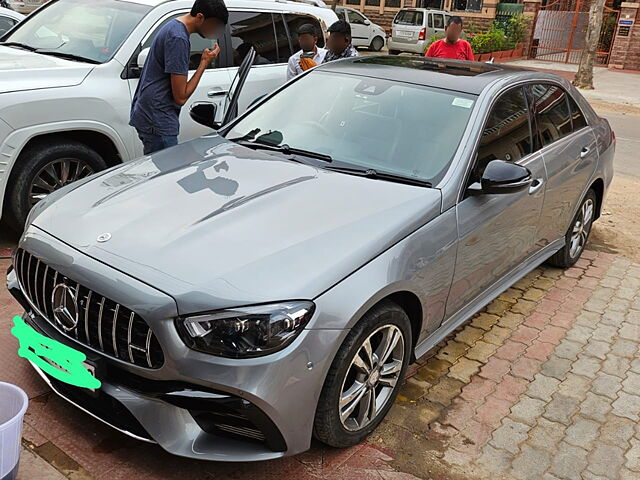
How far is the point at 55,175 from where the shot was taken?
195 inches

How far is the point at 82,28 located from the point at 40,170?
1.48 metres

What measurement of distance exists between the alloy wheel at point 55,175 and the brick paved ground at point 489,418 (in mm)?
1026

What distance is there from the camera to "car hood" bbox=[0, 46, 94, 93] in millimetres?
4655

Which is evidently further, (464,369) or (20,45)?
(20,45)

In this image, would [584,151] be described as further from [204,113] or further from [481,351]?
[204,113]

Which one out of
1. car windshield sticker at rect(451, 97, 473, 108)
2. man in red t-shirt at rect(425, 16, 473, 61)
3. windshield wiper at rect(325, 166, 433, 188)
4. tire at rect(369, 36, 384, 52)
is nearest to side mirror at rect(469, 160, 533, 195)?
windshield wiper at rect(325, 166, 433, 188)

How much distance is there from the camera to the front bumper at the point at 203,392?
2.45 m

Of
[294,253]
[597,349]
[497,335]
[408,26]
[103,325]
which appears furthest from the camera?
[408,26]

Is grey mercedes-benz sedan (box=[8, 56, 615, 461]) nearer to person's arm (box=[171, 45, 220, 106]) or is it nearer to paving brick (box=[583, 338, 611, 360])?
person's arm (box=[171, 45, 220, 106])

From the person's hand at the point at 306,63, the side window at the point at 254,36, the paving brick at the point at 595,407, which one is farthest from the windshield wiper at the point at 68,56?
the paving brick at the point at 595,407

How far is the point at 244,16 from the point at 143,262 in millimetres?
4151

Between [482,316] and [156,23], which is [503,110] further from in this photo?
[156,23]

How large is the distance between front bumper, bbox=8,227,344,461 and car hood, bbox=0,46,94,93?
252 cm

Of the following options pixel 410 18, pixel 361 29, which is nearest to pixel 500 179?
pixel 410 18
